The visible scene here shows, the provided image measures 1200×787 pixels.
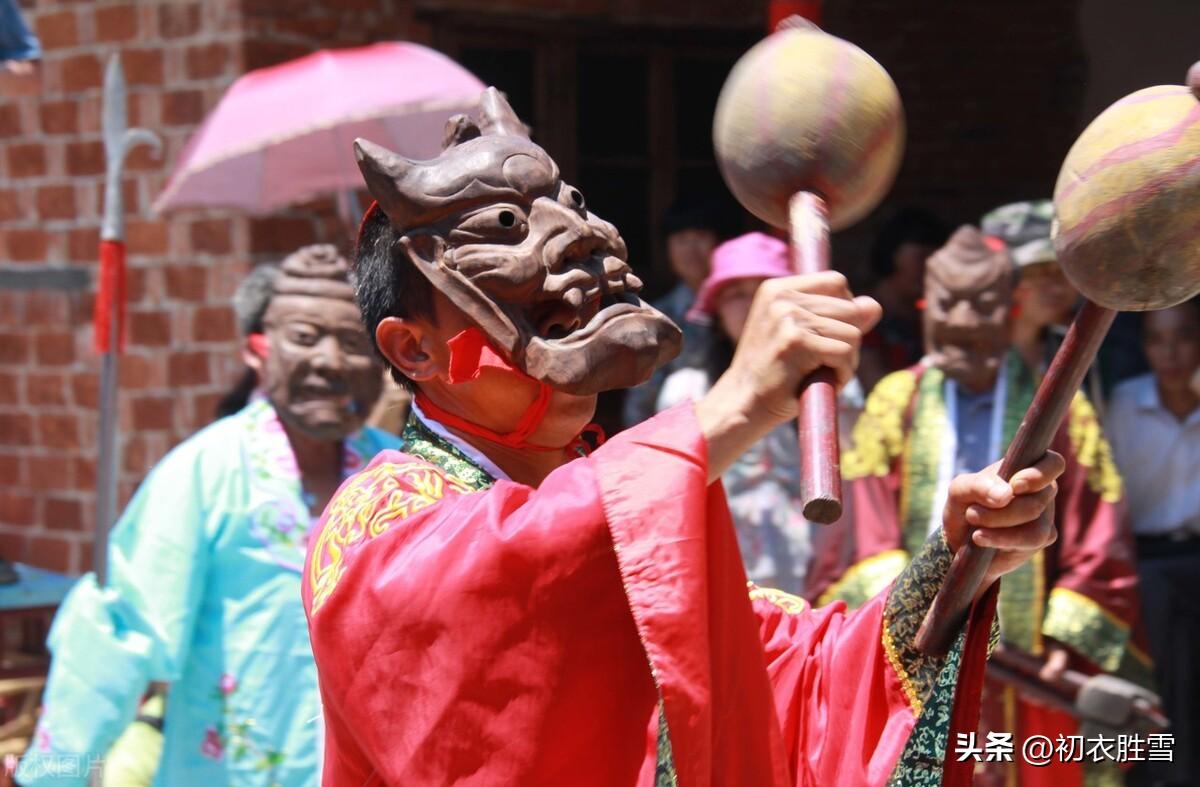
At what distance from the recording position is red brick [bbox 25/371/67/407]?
6246 millimetres

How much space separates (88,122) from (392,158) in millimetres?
4078

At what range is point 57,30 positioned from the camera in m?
6.12

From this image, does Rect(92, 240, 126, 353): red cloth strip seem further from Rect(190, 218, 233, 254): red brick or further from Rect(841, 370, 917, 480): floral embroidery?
Rect(841, 370, 917, 480): floral embroidery

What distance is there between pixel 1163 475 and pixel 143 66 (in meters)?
3.38

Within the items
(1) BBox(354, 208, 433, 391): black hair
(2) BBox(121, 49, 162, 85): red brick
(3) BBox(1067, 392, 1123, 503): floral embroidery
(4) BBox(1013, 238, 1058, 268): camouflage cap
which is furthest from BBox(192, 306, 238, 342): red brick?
(1) BBox(354, 208, 433, 391): black hair

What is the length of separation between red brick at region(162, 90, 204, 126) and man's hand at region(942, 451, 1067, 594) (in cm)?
418

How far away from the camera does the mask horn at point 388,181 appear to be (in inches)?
89.5

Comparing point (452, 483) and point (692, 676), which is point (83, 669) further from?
point (692, 676)

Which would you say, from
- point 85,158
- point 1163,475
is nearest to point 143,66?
point 85,158

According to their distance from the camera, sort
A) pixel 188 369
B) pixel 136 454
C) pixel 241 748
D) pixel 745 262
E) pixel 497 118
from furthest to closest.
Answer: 1. pixel 136 454
2. pixel 188 369
3. pixel 745 262
4. pixel 241 748
5. pixel 497 118

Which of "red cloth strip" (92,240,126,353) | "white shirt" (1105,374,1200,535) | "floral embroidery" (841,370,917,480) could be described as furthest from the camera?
"white shirt" (1105,374,1200,535)

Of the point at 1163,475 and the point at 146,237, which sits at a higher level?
the point at 146,237

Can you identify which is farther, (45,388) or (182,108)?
(45,388)

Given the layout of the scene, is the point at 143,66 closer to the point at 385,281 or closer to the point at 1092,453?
the point at 1092,453
